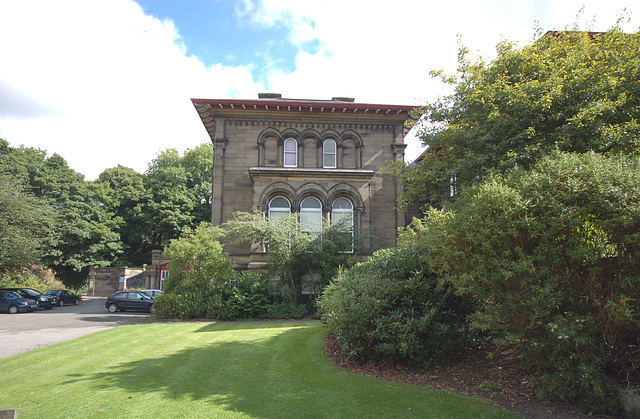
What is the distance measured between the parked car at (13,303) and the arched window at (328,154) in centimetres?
2251

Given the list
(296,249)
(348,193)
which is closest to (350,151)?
(348,193)

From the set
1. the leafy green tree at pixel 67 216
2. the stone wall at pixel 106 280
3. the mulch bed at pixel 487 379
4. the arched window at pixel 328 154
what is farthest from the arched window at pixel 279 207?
the leafy green tree at pixel 67 216

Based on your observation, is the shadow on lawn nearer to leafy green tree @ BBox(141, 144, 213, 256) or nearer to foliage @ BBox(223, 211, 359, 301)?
foliage @ BBox(223, 211, 359, 301)

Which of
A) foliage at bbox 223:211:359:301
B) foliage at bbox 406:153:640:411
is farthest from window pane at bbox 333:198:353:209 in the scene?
foliage at bbox 406:153:640:411

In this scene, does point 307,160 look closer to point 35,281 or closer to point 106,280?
point 106,280

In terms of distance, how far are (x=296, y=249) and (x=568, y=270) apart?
14157 mm

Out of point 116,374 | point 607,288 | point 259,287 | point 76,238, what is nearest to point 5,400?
point 116,374

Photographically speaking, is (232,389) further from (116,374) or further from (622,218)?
(622,218)

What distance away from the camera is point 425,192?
38.6 feet

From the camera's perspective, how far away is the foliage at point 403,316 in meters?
7.69

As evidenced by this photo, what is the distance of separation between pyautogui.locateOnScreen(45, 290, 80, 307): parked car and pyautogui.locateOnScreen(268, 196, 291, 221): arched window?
805 inches

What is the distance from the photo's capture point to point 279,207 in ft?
74.8

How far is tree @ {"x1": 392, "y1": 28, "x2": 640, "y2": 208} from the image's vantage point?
803 centimetres

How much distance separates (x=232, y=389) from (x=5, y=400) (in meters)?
4.22
